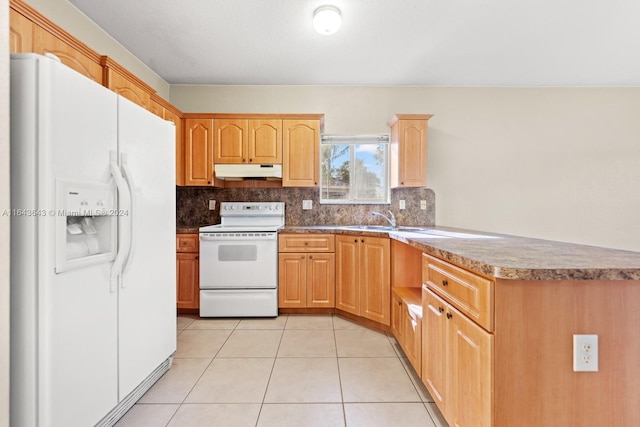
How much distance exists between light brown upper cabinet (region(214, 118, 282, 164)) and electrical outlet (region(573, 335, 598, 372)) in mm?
2720

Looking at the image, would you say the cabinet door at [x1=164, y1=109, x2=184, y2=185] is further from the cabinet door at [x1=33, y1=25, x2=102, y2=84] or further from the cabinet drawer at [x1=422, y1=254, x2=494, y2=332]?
the cabinet drawer at [x1=422, y1=254, x2=494, y2=332]

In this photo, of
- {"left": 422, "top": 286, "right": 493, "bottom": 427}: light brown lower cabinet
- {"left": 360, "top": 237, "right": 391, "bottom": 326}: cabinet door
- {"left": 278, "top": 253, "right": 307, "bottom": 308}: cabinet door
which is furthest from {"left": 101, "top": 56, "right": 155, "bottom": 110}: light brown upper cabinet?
{"left": 422, "top": 286, "right": 493, "bottom": 427}: light brown lower cabinet

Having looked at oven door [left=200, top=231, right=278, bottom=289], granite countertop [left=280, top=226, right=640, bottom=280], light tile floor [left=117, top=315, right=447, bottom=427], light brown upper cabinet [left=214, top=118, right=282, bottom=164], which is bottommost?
light tile floor [left=117, top=315, right=447, bottom=427]

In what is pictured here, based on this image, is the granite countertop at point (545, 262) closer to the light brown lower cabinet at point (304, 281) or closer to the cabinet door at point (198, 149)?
the light brown lower cabinet at point (304, 281)

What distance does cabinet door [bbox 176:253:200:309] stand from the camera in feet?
9.46

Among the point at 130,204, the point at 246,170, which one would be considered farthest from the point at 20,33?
the point at 246,170

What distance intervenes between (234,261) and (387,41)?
8.20 feet

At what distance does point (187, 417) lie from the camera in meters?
1.49

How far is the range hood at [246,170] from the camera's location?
3.06m

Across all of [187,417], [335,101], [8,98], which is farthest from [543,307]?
[335,101]

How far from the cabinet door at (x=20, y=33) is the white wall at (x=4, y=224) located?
1.52ft

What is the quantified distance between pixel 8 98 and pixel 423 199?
333 centimetres

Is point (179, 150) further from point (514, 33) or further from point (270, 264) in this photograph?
point (514, 33)

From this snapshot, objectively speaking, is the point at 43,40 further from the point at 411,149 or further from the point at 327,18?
the point at 411,149
